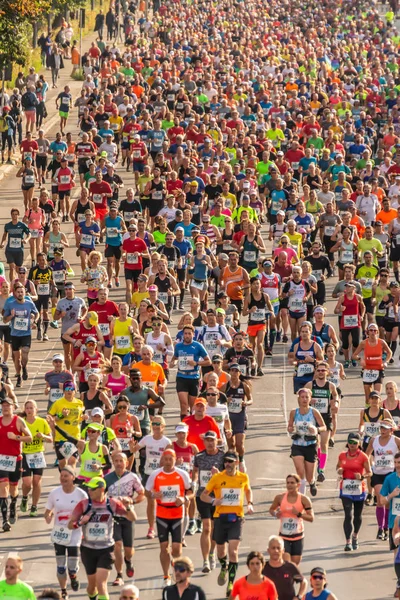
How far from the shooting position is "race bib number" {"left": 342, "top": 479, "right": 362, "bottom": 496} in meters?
21.2

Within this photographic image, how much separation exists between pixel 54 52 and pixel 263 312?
29.8m

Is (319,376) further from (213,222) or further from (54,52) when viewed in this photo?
(54,52)

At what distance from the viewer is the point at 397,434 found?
73.1 feet

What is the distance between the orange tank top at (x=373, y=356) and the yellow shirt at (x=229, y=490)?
256 inches

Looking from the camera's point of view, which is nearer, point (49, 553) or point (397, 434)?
point (49, 553)

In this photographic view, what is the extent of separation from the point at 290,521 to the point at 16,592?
3.58 metres

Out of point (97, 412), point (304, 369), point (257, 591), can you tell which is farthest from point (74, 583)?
point (304, 369)

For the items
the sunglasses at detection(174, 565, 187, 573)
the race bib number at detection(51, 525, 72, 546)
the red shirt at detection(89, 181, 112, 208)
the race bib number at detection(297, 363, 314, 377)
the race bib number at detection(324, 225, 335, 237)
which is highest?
the red shirt at detection(89, 181, 112, 208)

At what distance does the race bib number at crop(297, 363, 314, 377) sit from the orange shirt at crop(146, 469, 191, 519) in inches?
214

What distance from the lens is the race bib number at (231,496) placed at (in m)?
19.7

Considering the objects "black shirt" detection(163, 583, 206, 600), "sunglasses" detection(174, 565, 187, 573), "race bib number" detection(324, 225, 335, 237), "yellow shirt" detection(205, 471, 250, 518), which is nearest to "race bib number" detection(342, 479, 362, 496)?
"yellow shirt" detection(205, 471, 250, 518)

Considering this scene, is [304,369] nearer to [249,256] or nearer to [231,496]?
[231,496]

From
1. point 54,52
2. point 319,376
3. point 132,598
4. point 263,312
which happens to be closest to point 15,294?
point 263,312

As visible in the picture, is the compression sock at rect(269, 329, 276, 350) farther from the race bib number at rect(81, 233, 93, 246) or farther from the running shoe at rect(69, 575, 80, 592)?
the running shoe at rect(69, 575, 80, 592)
